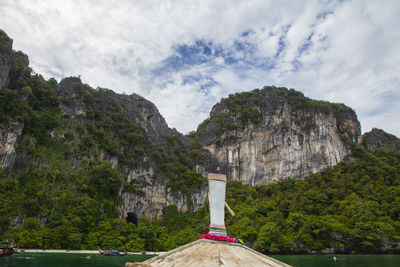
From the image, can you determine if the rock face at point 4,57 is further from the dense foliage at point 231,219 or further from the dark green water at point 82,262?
the dark green water at point 82,262

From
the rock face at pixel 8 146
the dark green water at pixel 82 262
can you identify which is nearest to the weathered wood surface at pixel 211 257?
the dark green water at pixel 82 262

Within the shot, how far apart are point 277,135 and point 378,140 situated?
26375 mm

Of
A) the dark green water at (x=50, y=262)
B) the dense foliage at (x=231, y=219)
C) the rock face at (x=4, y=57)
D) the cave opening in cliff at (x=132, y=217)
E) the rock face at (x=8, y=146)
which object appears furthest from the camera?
the cave opening in cliff at (x=132, y=217)

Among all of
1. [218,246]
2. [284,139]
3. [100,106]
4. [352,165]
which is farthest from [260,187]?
[218,246]

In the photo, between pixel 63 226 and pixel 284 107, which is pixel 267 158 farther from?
pixel 63 226

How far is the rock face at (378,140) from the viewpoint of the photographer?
6669cm

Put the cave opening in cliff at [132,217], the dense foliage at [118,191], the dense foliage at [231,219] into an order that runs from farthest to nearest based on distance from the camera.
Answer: the cave opening in cliff at [132,217] → the dense foliage at [118,191] → the dense foliage at [231,219]

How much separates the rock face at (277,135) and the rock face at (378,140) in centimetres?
406

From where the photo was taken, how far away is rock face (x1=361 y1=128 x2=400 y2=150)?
66.7 m

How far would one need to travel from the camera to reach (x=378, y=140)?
67.2 m

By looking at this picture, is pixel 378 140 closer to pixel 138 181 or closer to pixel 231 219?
pixel 231 219

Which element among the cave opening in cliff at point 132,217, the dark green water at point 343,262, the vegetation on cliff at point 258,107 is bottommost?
the dark green water at point 343,262

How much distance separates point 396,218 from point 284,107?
108 feet

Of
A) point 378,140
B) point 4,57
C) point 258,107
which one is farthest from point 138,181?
point 378,140
